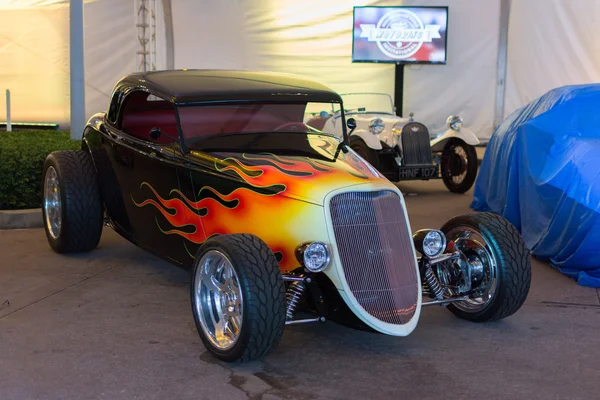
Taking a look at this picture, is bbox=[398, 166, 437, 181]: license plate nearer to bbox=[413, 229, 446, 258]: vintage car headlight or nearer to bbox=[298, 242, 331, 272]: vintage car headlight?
bbox=[413, 229, 446, 258]: vintage car headlight

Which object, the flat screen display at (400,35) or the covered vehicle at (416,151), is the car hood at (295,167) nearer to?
the covered vehicle at (416,151)

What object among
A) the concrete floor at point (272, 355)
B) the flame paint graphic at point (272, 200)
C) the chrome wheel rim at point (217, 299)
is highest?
the flame paint graphic at point (272, 200)

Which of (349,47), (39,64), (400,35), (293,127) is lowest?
(293,127)

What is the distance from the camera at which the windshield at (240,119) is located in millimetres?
5945

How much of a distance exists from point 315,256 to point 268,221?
1.89 feet

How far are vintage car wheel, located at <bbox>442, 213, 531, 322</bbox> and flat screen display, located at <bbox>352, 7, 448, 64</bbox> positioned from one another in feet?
40.7

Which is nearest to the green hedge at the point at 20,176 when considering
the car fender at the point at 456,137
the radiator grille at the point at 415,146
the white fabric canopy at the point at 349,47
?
the radiator grille at the point at 415,146

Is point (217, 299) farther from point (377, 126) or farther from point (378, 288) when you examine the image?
point (377, 126)

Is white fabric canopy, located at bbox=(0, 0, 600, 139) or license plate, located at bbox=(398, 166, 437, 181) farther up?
white fabric canopy, located at bbox=(0, 0, 600, 139)

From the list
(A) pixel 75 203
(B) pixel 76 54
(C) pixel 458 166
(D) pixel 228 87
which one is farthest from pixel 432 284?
(B) pixel 76 54

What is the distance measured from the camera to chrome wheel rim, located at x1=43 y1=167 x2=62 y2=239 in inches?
293

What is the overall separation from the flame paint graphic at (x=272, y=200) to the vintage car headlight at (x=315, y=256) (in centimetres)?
17

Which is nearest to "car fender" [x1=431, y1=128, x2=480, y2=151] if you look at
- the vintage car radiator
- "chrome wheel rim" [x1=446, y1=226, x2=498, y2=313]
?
"chrome wheel rim" [x1=446, y1=226, x2=498, y2=313]

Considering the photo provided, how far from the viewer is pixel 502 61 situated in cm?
1789
